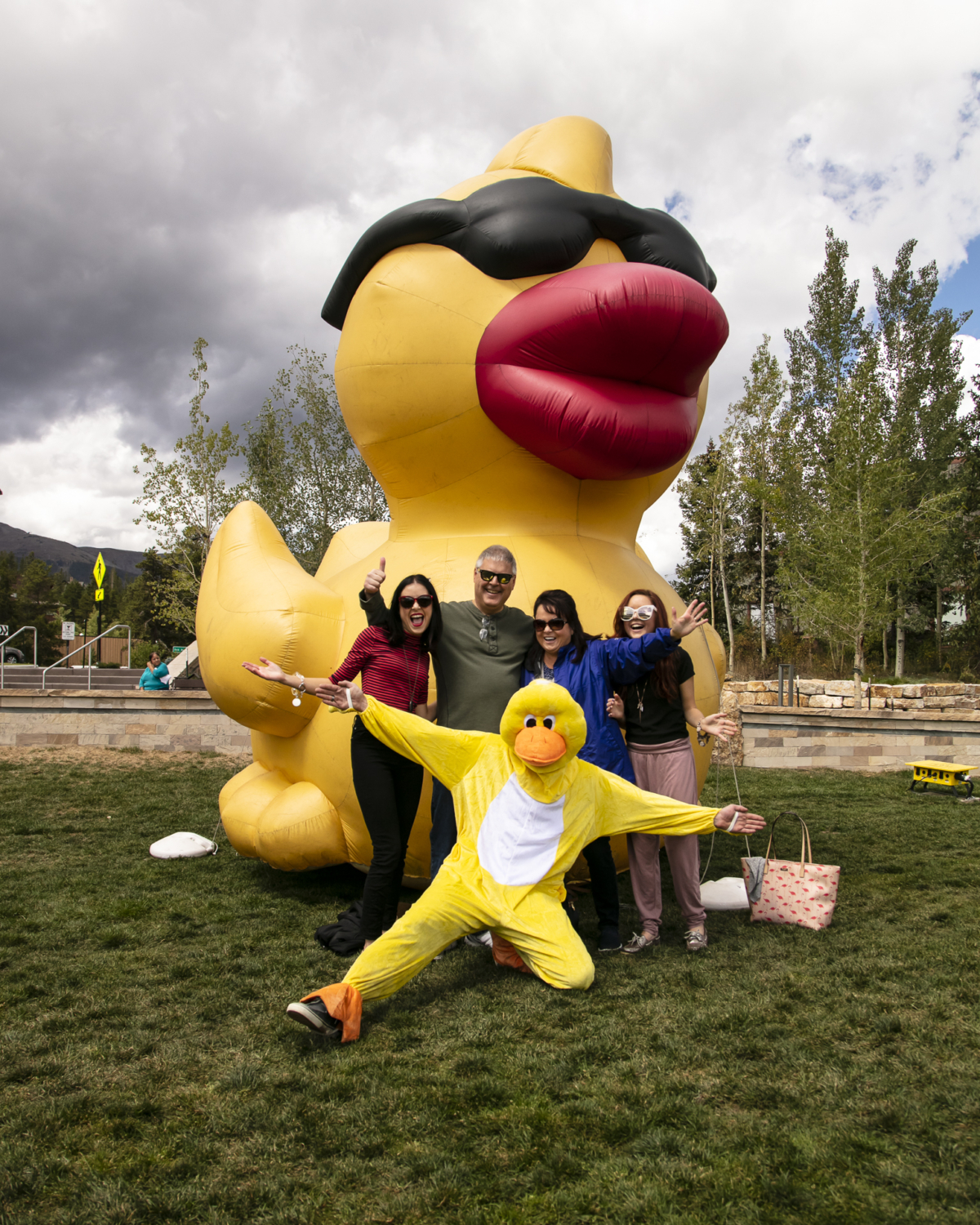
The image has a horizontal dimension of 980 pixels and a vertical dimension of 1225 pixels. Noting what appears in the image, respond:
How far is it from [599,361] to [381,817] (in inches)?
92.3

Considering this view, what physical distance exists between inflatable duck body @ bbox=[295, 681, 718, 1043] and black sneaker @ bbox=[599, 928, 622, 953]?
1.33ft

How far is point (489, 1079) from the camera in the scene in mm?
2312

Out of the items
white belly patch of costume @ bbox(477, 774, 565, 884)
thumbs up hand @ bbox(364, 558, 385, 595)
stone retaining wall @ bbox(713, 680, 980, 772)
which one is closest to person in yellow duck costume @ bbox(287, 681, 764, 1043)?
white belly patch of costume @ bbox(477, 774, 565, 884)

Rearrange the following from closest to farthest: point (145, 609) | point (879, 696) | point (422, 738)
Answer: point (422, 738) → point (879, 696) → point (145, 609)

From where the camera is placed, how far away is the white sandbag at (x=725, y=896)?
4.12 m

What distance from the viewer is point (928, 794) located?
27.7 ft

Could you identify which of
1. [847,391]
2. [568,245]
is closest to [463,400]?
[568,245]

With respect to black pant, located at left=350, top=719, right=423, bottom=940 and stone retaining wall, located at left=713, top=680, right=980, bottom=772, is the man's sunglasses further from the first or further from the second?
stone retaining wall, located at left=713, top=680, right=980, bottom=772

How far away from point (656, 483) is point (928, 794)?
5.65 metres

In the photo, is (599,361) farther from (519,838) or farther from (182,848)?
(182,848)

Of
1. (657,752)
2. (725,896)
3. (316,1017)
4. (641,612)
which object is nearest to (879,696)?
(725,896)

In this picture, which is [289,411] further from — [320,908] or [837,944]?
[837,944]

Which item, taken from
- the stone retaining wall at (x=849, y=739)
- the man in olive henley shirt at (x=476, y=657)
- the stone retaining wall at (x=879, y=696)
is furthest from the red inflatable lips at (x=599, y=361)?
the stone retaining wall at (x=879, y=696)

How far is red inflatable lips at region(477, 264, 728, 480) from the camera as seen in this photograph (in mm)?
3816
